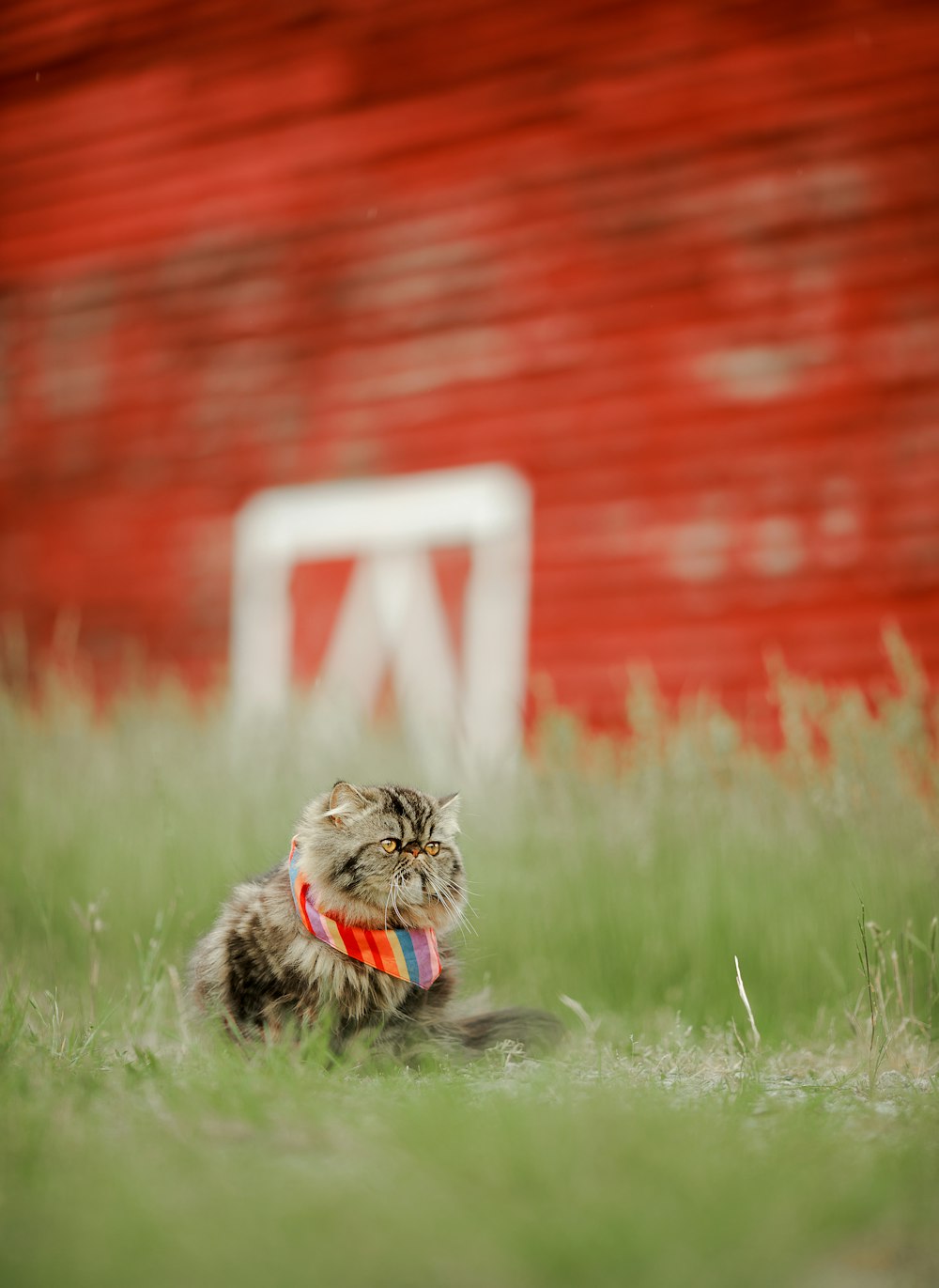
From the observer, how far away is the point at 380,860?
9.47 ft

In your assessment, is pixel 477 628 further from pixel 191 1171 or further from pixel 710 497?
pixel 191 1171

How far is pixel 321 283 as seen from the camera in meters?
10.7

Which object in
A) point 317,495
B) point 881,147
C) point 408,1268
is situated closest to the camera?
point 408,1268

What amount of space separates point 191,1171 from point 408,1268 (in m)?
0.50

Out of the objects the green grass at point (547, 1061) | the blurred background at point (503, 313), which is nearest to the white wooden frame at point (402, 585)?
the blurred background at point (503, 313)

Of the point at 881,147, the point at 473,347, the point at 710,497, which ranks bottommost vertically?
the point at 710,497

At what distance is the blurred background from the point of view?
8.54m

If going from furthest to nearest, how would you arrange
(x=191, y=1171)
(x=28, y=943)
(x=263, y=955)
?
(x=28, y=943) < (x=263, y=955) < (x=191, y=1171)

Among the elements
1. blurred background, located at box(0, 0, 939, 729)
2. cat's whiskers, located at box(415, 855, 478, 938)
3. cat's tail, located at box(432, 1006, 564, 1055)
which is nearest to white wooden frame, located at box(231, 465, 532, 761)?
blurred background, located at box(0, 0, 939, 729)

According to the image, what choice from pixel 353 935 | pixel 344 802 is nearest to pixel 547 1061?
pixel 353 935

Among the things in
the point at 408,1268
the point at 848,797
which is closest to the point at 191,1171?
the point at 408,1268

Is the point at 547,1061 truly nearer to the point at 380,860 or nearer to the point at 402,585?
the point at 380,860

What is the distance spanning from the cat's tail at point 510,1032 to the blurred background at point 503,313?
5442 mm

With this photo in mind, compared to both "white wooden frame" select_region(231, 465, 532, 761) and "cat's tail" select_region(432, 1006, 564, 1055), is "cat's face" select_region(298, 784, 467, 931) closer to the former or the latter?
"cat's tail" select_region(432, 1006, 564, 1055)
